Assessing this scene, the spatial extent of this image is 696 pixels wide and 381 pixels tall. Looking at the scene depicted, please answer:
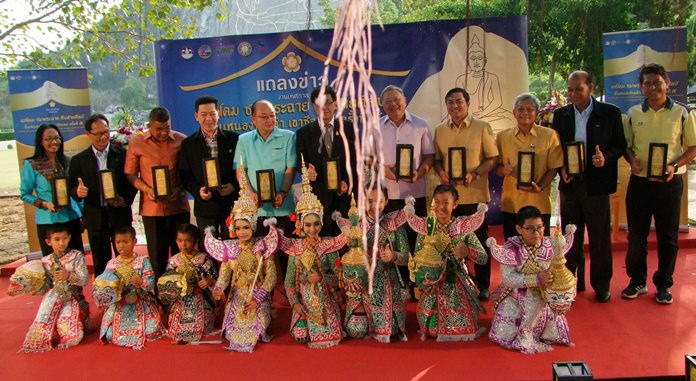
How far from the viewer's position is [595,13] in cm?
1116

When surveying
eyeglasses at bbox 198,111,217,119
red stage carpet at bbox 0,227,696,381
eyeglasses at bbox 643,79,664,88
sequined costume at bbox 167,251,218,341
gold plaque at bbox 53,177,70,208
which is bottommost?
red stage carpet at bbox 0,227,696,381

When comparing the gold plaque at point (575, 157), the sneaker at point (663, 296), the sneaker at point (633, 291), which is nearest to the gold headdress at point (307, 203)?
the gold plaque at point (575, 157)

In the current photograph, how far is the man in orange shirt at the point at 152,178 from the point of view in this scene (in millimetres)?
4363

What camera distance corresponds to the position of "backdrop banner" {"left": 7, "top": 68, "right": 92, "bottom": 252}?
600 cm

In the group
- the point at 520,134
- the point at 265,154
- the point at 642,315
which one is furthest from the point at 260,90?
the point at 642,315

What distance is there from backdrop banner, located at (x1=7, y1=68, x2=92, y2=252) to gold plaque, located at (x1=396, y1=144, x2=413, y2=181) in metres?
3.88

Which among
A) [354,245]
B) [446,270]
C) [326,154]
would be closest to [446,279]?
[446,270]

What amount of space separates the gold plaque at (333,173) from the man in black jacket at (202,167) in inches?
33.5

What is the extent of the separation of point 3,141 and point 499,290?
33.4 m

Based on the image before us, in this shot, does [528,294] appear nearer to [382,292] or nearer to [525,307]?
[525,307]

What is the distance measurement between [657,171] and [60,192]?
14.1 ft

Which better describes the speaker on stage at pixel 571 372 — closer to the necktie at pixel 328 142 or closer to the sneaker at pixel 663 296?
the sneaker at pixel 663 296

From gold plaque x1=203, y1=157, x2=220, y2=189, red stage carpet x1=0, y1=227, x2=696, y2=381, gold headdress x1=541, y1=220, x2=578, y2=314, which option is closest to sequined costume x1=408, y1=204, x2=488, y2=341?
red stage carpet x1=0, y1=227, x2=696, y2=381

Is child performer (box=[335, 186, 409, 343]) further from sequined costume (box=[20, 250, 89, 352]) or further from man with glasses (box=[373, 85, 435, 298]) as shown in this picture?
sequined costume (box=[20, 250, 89, 352])
